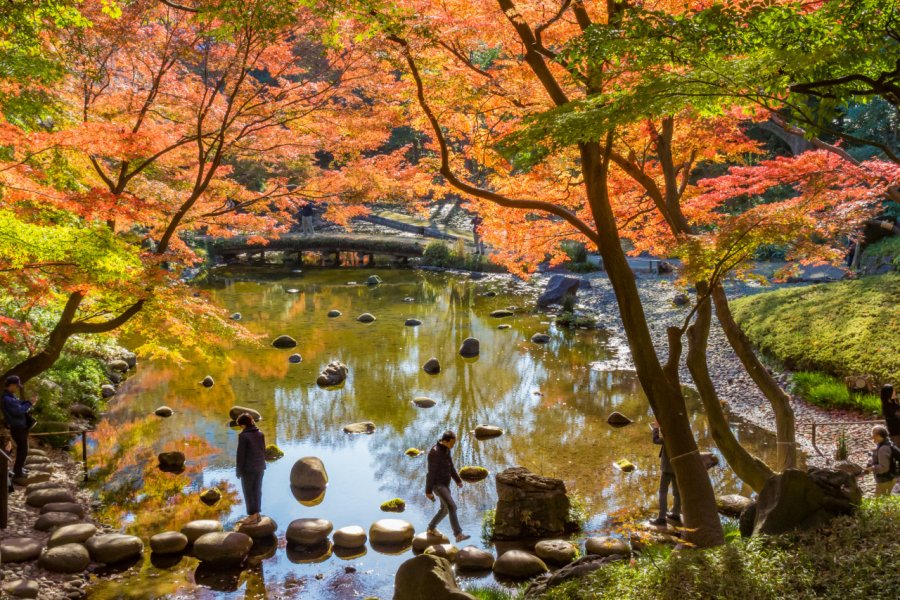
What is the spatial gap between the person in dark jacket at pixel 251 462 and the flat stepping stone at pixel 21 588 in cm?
249

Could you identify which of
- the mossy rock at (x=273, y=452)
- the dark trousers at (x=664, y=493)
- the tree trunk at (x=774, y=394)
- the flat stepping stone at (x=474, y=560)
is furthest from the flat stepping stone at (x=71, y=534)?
the tree trunk at (x=774, y=394)

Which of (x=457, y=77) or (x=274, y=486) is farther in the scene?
(x=274, y=486)

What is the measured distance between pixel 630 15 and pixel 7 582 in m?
7.49

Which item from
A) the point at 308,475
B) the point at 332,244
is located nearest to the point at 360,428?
the point at 308,475

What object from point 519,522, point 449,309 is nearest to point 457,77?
point 519,522

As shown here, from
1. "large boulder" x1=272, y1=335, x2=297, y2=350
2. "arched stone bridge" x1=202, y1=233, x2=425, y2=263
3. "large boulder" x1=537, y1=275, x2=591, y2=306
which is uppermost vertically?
"arched stone bridge" x1=202, y1=233, x2=425, y2=263

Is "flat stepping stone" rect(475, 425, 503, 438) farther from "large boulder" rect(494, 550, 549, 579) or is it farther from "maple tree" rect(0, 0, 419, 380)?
"large boulder" rect(494, 550, 549, 579)

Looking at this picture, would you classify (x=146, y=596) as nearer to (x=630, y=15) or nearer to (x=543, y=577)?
(x=543, y=577)

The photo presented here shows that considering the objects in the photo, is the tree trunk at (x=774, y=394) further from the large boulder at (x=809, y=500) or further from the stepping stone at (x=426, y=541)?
the stepping stone at (x=426, y=541)

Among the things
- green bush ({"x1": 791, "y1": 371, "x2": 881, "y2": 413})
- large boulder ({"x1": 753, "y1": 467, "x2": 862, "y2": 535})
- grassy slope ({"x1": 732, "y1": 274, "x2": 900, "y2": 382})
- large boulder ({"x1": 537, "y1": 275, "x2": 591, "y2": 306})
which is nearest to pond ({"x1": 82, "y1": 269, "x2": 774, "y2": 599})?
green bush ({"x1": 791, "y1": 371, "x2": 881, "y2": 413})

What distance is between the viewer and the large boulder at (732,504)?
8867mm

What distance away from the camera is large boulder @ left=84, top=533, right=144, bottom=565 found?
752 cm

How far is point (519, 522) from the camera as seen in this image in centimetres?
844

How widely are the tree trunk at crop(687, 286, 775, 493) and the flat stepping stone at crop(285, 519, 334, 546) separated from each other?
15.6 ft
